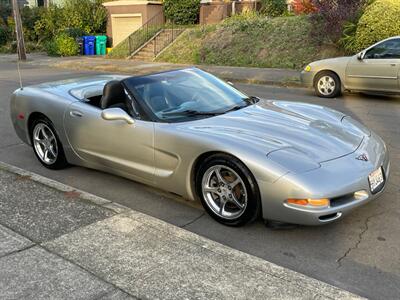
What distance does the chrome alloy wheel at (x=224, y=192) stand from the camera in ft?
12.7

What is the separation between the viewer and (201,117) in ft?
14.7

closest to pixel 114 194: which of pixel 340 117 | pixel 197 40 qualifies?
pixel 340 117

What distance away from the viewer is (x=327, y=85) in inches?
430

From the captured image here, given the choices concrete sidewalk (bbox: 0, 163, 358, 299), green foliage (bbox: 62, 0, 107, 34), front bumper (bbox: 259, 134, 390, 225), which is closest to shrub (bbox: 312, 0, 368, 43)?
→ front bumper (bbox: 259, 134, 390, 225)

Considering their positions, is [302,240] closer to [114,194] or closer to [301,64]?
[114,194]

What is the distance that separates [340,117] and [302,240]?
5.33 feet

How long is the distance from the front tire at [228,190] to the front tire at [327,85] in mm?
7539

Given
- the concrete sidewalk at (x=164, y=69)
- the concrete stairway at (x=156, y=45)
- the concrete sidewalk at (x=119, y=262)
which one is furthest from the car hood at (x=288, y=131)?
the concrete stairway at (x=156, y=45)

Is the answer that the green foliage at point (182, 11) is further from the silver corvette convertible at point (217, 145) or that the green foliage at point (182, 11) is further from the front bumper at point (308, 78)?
the silver corvette convertible at point (217, 145)

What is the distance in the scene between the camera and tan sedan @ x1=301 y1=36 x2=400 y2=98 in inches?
395

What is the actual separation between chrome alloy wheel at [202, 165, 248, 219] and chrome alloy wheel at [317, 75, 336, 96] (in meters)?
7.56

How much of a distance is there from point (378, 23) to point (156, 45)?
11.3 m

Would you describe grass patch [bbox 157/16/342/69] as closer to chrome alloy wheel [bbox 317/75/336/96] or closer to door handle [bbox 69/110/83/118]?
chrome alloy wheel [bbox 317/75/336/96]

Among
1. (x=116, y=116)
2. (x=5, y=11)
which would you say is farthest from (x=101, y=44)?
(x=116, y=116)
